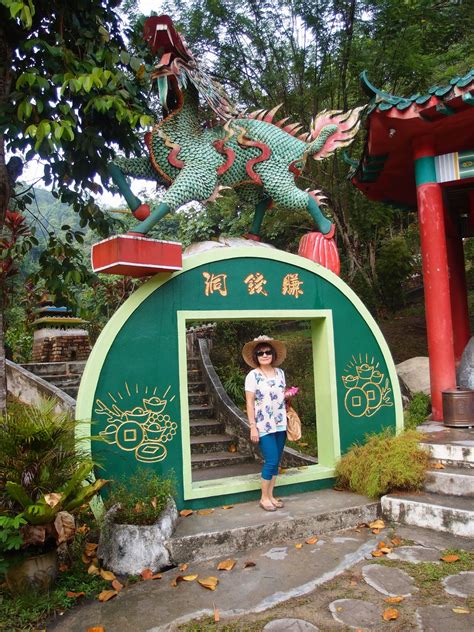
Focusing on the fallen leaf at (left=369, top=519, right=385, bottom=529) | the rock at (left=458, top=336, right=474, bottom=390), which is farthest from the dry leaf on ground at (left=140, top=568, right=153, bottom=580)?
the rock at (left=458, top=336, right=474, bottom=390)

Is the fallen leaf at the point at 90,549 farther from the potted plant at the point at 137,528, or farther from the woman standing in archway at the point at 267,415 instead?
the woman standing in archway at the point at 267,415

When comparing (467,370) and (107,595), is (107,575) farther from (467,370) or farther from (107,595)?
(467,370)

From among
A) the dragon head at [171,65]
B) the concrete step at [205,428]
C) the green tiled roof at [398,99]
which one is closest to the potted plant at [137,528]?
the concrete step at [205,428]

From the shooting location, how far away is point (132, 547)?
387 centimetres

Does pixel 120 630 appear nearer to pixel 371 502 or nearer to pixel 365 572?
pixel 365 572

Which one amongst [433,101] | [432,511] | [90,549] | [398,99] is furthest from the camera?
[398,99]

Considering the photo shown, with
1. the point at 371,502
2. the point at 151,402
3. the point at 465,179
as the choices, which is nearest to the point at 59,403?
the point at 151,402

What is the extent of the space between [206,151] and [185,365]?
220 centimetres

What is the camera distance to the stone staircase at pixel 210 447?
6.78m

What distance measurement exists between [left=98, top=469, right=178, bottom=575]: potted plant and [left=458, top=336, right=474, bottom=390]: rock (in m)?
4.71

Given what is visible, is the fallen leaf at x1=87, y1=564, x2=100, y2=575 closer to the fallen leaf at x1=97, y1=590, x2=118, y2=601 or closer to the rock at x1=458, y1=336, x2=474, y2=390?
the fallen leaf at x1=97, y1=590, x2=118, y2=601

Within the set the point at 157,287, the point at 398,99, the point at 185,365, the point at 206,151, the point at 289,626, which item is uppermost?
the point at 398,99

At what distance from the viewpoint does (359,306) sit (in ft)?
19.7

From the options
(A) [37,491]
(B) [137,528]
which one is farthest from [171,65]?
(B) [137,528]
